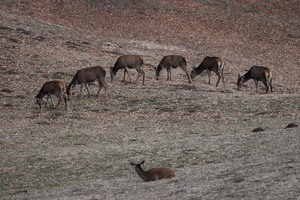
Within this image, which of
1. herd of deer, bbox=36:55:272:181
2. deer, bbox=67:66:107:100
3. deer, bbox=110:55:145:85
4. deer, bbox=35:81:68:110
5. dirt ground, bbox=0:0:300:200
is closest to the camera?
dirt ground, bbox=0:0:300:200

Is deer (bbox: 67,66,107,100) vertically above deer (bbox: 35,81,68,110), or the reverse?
deer (bbox: 67,66,107,100)

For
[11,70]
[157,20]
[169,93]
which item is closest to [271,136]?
[169,93]

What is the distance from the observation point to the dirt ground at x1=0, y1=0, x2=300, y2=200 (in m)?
18.8

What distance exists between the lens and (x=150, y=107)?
105 feet

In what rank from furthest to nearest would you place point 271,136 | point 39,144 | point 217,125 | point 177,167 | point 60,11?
point 60,11, point 217,125, point 39,144, point 271,136, point 177,167

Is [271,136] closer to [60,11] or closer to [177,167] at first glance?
[177,167]

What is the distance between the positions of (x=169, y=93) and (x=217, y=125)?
21.9ft

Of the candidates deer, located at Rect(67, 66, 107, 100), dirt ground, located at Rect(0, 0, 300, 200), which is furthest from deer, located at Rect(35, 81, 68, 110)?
deer, located at Rect(67, 66, 107, 100)

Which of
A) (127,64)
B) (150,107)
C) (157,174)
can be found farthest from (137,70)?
(157,174)

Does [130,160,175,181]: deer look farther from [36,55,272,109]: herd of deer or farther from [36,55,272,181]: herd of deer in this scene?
[36,55,272,109]: herd of deer

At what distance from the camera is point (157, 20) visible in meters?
52.5

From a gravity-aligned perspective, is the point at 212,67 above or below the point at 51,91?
above

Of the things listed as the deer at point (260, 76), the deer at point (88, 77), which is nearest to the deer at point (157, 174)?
the deer at point (88, 77)

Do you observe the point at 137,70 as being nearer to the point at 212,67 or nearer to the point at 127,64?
the point at 127,64
